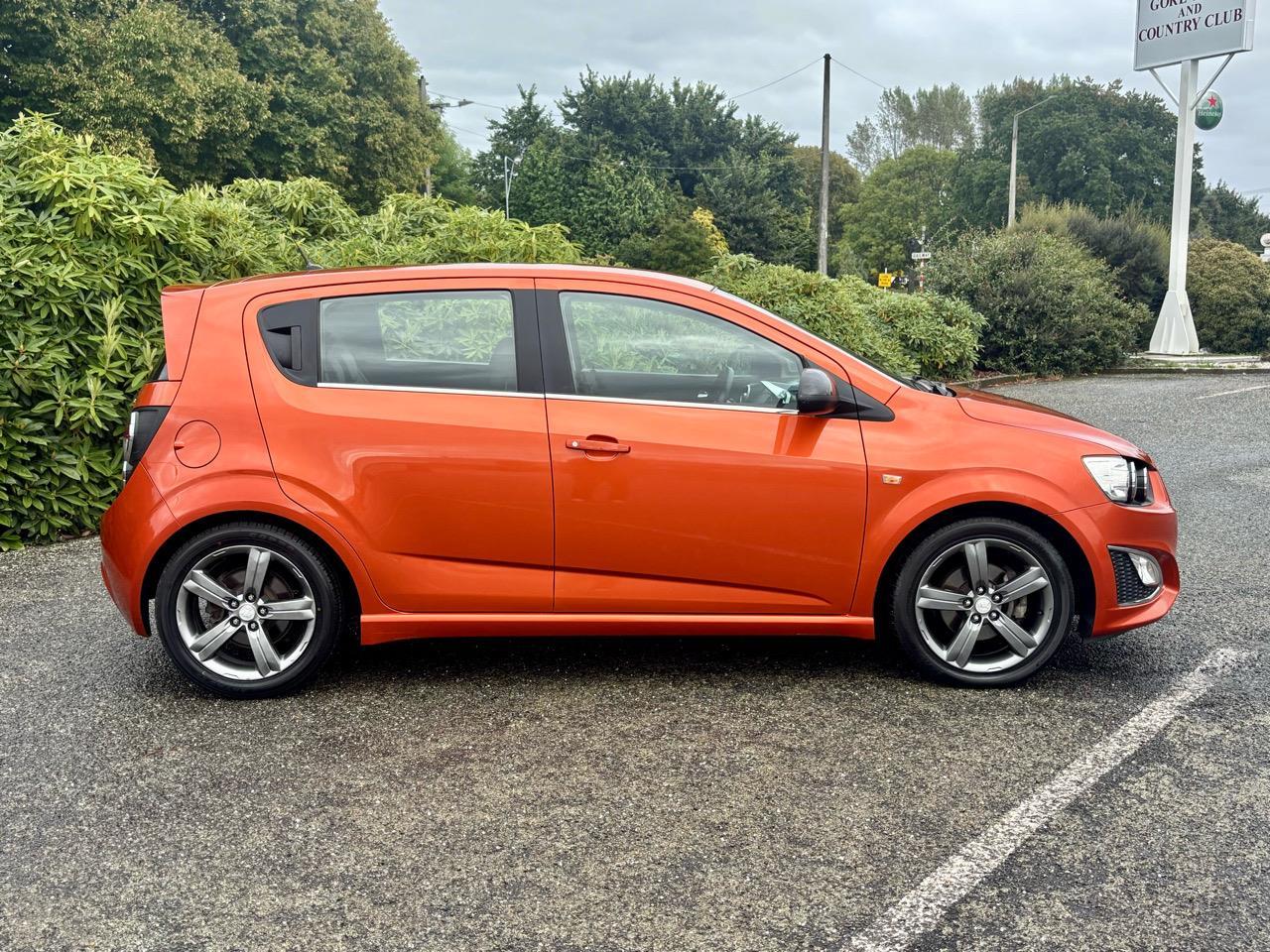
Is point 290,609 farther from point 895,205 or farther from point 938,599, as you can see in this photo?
Answer: point 895,205

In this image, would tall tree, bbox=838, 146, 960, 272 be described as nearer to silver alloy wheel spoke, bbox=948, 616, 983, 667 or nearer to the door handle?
silver alloy wheel spoke, bbox=948, 616, 983, 667

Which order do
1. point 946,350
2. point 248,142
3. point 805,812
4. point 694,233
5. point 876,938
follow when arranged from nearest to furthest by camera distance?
1. point 876,938
2. point 805,812
3. point 946,350
4. point 248,142
5. point 694,233

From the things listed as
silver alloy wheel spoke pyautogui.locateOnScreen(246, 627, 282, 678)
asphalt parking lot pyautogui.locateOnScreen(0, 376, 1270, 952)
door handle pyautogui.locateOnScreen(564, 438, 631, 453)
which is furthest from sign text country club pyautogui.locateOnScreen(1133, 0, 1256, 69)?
silver alloy wheel spoke pyautogui.locateOnScreen(246, 627, 282, 678)

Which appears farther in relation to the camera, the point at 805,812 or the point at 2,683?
the point at 2,683

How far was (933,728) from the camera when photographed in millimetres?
4141

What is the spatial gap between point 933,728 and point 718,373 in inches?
59.3

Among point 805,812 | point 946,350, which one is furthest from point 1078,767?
point 946,350

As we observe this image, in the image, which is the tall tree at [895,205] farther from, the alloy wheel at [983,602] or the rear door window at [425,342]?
the rear door window at [425,342]

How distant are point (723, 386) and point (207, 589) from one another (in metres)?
2.06

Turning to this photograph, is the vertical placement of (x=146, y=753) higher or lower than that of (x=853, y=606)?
lower

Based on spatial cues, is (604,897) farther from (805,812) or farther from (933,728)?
(933,728)

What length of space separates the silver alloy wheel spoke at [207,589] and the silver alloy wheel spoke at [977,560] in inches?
108

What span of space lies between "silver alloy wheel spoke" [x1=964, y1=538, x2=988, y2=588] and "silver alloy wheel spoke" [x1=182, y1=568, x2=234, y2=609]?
108 inches

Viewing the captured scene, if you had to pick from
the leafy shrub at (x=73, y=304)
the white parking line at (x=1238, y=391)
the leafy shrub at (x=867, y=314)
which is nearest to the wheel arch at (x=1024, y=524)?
the leafy shrub at (x=73, y=304)
